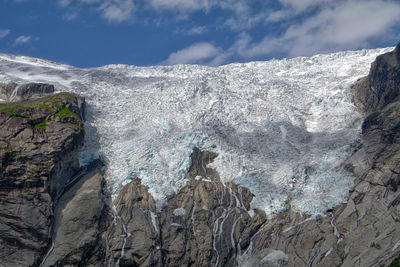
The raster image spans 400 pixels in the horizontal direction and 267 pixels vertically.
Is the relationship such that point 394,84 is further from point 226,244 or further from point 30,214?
point 30,214

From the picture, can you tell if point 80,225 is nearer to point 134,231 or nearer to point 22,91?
point 134,231

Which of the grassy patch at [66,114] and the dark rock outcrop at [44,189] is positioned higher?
the grassy patch at [66,114]

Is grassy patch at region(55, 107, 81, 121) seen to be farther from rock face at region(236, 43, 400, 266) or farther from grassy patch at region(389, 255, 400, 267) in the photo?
grassy patch at region(389, 255, 400, 267)

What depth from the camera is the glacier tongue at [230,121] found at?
62.4m

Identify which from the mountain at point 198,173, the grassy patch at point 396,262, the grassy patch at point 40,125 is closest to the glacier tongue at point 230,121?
the mountain at point 198,173

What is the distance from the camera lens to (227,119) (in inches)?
3036

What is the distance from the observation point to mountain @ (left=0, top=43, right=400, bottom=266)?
51.1 meters

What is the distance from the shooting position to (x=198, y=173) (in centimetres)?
6397

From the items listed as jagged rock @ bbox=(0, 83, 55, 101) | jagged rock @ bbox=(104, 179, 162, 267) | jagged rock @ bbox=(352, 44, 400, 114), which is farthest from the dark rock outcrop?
jagged rock @ bbox=(352, 44, 400, 114)

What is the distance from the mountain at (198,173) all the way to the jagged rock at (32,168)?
0.53 feet

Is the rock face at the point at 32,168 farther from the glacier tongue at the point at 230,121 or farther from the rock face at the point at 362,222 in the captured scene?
the rock face at the point at 362,222

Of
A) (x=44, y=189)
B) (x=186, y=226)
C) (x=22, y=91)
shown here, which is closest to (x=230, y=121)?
(x=186, y=226)

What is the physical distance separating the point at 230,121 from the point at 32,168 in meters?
36.4

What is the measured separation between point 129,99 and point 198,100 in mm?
13484
